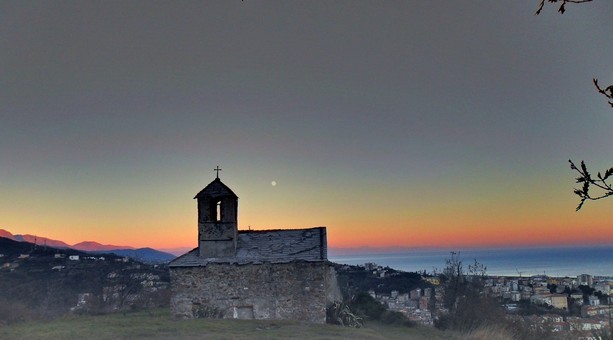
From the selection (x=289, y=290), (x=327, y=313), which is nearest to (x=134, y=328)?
(x=289, y=290)

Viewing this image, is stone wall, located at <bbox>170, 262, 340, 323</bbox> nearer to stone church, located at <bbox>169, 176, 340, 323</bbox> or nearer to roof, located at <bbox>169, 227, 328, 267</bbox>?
stone church, located at <bbox>169, 176, 340, 323</bbox>

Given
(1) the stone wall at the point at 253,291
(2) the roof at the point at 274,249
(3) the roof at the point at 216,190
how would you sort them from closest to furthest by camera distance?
(1) the stone wall at the point at 253,291
(2) the roof at the point at 274,249
(3) the roof at the point at 216,190

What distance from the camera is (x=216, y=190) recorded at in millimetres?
27156

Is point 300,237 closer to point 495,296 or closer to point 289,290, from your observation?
point 289,290

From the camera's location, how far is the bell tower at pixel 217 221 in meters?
26.5

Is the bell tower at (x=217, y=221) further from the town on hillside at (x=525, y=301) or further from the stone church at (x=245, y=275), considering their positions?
the town on hillside at (x=525, y=301)

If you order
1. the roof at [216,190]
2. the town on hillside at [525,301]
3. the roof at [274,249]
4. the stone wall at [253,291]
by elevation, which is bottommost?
the town on hillside at [525,301]

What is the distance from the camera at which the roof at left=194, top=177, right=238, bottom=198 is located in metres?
27.0

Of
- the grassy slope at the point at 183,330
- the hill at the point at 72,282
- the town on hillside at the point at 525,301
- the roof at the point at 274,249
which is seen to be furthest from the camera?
the hill at the point at 72,282

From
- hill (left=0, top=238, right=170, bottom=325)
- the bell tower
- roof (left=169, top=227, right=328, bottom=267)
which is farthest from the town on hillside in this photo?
hill (left=0, top=238, right=170, bottom=325)

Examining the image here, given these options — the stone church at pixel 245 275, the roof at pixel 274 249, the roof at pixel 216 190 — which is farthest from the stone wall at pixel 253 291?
the roof at pixel 216 190

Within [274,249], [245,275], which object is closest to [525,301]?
[274,249]

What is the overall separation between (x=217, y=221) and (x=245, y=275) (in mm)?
3378

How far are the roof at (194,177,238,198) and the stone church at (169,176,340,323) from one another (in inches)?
2.0
